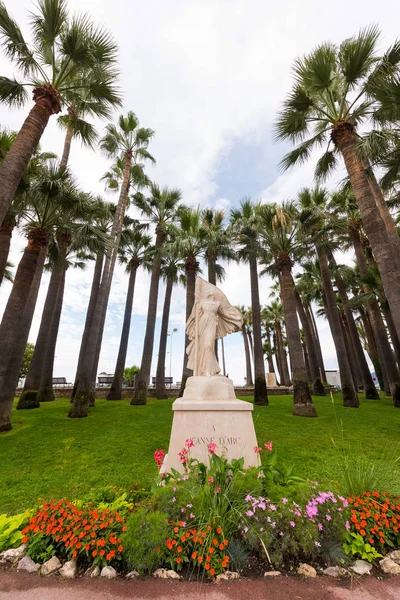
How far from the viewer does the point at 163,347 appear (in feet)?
63.2

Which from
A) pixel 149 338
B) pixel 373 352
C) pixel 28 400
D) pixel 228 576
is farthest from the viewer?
pixel 373 352

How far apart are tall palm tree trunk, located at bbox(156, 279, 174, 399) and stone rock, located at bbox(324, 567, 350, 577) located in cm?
1613

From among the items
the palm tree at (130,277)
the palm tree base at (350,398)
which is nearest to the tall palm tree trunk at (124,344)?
the palm tree at (130,277)

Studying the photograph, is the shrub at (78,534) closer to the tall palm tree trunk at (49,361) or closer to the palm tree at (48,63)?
the palm tree at (48,63)

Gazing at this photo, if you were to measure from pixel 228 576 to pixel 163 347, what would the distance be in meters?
17.1

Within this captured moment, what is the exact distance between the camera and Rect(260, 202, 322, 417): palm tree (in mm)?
12172

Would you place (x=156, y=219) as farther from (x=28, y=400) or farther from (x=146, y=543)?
(x=146, y=543)

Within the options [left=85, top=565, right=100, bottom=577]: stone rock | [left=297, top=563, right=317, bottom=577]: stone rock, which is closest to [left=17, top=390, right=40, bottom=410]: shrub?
[left=85, top=565, right=100, bottom=577]: stone rock

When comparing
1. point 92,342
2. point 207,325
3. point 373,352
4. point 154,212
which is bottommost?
point 207,325

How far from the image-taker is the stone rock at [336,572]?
252cm

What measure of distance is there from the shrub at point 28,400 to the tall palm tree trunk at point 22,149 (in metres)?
10.3

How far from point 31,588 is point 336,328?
16857mm

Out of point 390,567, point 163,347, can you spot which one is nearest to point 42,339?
point 163,347

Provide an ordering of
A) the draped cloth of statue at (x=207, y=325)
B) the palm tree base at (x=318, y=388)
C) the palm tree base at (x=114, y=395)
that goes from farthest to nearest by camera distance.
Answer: the palm tree base at (x=318, y=388) → the palm tree base at (x=114, y=395) → the draped cloth of statue at (x=207, y=325)
